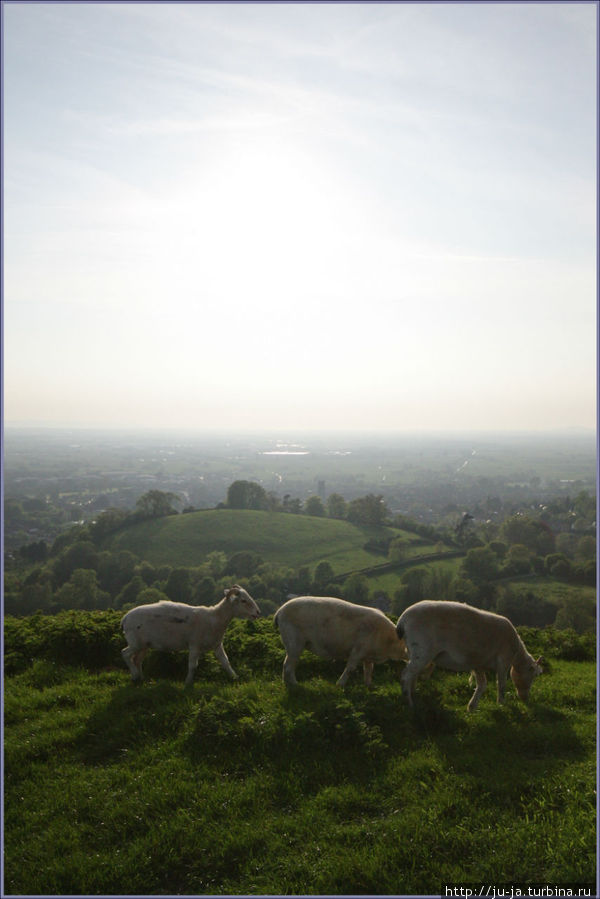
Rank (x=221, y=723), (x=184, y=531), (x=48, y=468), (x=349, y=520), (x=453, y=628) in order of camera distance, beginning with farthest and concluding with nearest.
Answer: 1. (x=349, y=520)
2. (x=184, y=531)
3. (x=48, y=468)
4. (x=453, y=628)
5. (x=221, y=723)

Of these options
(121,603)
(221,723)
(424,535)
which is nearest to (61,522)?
(121,603)

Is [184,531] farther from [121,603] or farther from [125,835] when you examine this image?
[125,835]

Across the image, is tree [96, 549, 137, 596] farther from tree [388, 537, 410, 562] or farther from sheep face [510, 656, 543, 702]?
sheep face [510, 656, 543, 702]

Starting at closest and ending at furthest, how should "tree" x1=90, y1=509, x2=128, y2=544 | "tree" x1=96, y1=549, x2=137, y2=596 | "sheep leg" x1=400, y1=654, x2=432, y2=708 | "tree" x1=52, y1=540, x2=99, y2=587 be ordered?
"sheep leg" x1=400, y1=654, x2=432, y2=708, "tree" x1=96, y1=549, x2=137, y2=596, "tree" x1=52, y1=540, x2=99, y2=587, "tree" x1=90, y1=509, x2=128, y2=544

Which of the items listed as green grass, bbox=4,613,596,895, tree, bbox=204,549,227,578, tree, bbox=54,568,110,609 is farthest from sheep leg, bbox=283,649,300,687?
tree, bbox=204,549,227,578

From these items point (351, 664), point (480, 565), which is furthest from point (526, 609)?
point (351, 664)

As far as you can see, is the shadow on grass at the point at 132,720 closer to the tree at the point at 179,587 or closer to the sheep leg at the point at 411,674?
the sheep leg at the point at 411,674
